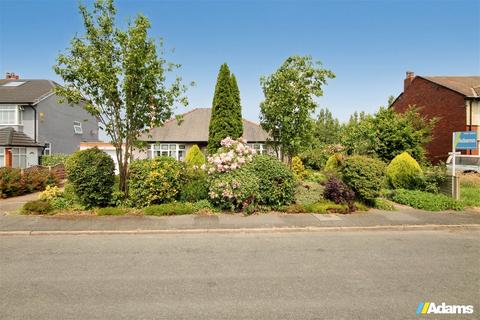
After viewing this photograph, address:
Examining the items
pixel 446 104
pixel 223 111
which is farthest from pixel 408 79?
pixel 223 111

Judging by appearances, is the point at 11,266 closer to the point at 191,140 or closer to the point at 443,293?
the point at 443,293

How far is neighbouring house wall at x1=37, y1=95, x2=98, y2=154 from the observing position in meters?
22.9

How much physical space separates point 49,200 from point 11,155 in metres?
13.5

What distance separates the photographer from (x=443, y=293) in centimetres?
406

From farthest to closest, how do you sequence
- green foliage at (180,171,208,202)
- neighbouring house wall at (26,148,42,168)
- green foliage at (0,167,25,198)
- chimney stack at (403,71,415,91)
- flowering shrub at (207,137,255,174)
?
chimney stack at (403,71,415,91)
neighbouring house wall at (26,148,42,168)
green foliage at (0,167,25,198)
green foliage at (180,171,208,202)
flowering shrub at (207,137,255,174)

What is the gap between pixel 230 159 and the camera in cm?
927

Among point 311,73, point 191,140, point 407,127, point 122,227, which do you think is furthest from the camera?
point 191,140

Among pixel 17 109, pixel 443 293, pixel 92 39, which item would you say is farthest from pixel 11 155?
pixel 443 293

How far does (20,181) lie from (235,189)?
438 inches

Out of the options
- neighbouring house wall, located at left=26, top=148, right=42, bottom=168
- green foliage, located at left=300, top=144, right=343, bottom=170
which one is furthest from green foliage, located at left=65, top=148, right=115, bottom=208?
green foliage, located at left=300, top=144, right=343, bottom=170

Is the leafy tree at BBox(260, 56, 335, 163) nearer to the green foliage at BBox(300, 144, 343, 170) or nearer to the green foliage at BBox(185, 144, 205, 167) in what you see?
the green foliage at BBox(185, 144, 205, 167)

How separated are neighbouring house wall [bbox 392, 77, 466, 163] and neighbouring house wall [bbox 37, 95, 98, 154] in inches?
1199

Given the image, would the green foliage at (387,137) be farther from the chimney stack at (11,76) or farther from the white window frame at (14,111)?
the chimney stack at (11,76)

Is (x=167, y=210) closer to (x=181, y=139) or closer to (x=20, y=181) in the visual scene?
(x=20, y=181)
